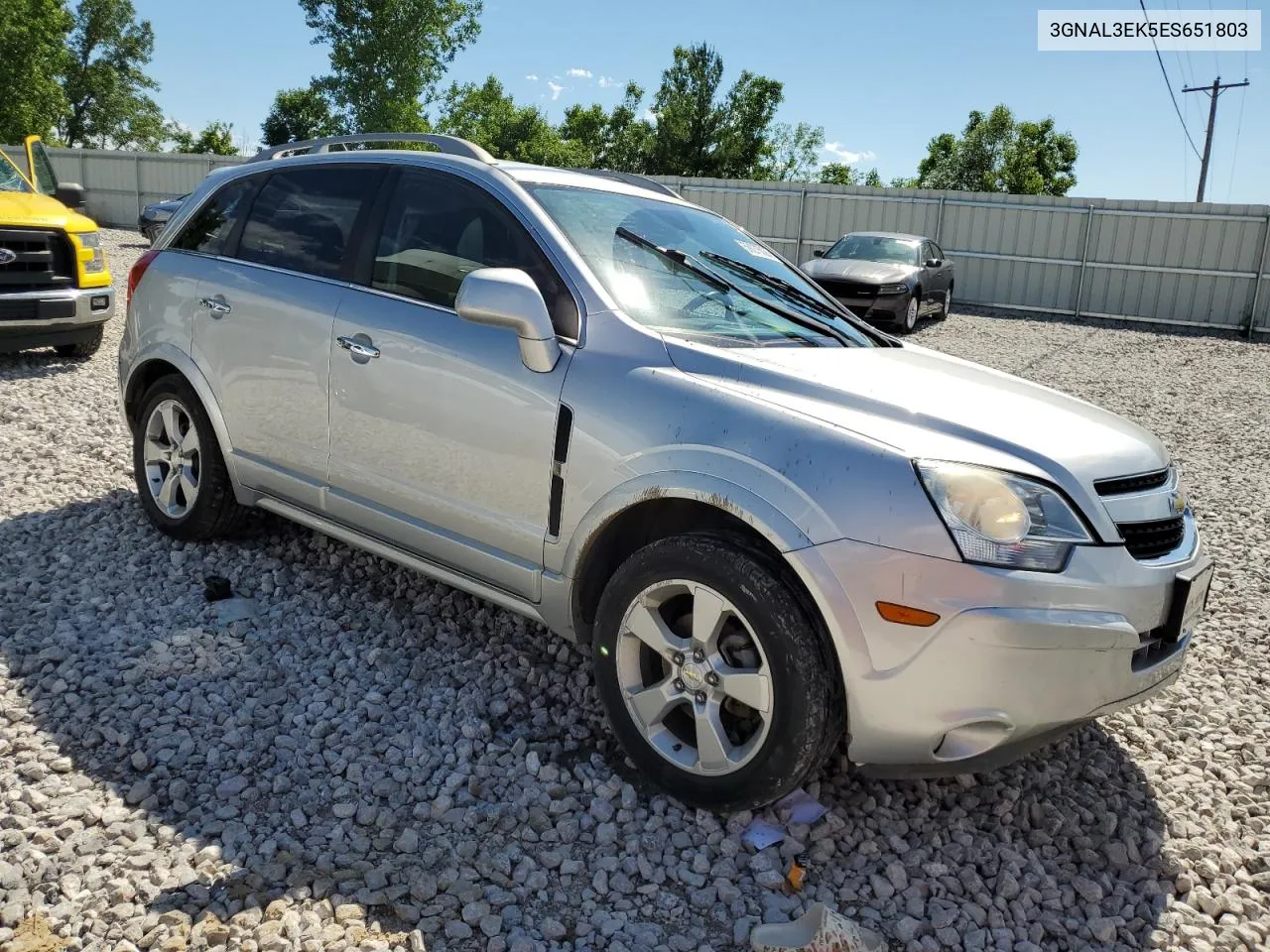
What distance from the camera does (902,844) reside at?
9.43ft

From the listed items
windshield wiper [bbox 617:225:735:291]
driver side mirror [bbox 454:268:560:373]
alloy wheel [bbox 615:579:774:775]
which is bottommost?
alloy wheel [bbox 615:579:774:775]

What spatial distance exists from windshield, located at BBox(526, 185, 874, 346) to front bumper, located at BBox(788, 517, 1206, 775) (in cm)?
102

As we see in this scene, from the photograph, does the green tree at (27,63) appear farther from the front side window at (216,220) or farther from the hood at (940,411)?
the hood at (940,411)

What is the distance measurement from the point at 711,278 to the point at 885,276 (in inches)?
476

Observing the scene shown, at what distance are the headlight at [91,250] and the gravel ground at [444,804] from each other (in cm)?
503

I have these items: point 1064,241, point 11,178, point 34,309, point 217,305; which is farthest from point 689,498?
point 1064,241

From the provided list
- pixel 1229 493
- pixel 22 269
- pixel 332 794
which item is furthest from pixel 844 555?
pixel 22 269

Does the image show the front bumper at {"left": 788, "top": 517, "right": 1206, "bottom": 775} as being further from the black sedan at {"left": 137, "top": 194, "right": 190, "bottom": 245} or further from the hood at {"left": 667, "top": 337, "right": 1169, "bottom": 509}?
the black sedan at {"left": 137, "top": 194, "right": 190, "bottom": 245}

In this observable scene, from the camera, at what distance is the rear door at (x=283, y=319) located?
3.89 meters

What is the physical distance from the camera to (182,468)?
464cm

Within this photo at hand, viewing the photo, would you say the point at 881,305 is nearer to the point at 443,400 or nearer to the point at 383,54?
the point at 443,400

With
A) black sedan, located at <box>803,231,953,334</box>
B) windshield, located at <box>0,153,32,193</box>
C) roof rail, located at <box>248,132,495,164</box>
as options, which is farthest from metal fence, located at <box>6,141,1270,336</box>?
roof rail, located at <box>248,132,495,164</box>

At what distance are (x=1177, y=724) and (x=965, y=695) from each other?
5.81 ft

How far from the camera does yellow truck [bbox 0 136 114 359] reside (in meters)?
8.10
